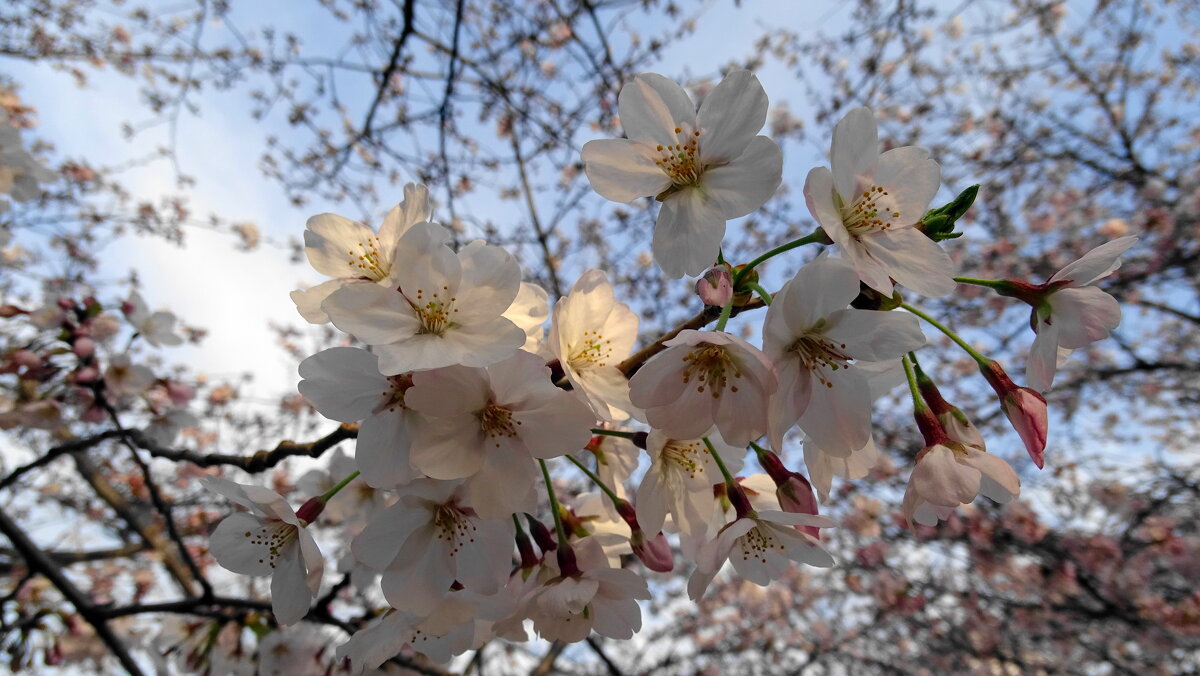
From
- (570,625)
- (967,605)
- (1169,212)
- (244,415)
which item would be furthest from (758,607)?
(570,625)

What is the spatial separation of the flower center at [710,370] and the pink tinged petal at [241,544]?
2.80ft

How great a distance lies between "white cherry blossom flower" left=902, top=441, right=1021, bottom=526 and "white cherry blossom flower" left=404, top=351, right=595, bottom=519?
0.56 meters

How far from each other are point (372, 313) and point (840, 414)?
2.58ft

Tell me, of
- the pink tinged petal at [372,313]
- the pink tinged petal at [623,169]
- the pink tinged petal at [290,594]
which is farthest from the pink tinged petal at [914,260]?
the pink tinged petal at [290,594]

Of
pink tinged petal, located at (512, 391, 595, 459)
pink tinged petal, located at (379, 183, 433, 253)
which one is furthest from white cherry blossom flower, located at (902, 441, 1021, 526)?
pink tinged petal, located at (379, 183, 433, 253)

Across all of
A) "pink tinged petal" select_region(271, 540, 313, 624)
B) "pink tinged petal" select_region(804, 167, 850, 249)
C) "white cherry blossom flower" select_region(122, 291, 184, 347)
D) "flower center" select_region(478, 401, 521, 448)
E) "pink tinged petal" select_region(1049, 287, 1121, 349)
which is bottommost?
"pink tinged petal" select_region(271, 540, 313, 624)

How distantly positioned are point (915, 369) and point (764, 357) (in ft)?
1.61

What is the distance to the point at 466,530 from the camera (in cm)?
106

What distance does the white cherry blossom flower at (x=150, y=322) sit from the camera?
2.80 metres

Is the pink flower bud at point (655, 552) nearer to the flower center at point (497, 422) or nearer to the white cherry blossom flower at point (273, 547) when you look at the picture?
the flower center at point (497, 422)

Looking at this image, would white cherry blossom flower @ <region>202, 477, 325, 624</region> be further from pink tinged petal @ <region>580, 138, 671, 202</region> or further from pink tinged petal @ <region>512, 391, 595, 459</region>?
pink tinged petal @ <region>580, 138, 671, 202</region>

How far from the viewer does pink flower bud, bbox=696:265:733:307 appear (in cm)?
93

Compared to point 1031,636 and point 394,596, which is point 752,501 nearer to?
point 394,596

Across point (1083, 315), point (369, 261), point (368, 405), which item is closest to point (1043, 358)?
point (1083, 315)
